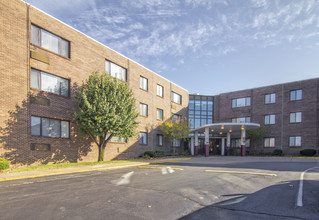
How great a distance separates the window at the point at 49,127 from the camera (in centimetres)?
1493

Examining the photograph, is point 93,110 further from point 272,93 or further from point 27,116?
point 272,93

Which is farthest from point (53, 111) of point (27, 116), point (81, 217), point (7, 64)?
point (81, 217)

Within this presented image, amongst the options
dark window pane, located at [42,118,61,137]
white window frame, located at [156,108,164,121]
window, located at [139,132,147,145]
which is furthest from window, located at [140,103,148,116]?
dark window pane, located at [42,118,61,137]

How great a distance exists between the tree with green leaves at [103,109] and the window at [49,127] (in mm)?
1387

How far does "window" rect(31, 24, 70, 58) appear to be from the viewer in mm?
15281

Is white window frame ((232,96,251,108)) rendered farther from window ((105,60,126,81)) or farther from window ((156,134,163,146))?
window ((105,60,126,81))

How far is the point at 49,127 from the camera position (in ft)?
52.0

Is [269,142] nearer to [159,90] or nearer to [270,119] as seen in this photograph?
[270,119]

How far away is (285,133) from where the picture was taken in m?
30.0

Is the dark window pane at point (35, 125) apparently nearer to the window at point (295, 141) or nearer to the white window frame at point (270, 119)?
the white window frame at point (270, 119)

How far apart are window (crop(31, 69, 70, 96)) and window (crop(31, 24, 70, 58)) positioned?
2065mm

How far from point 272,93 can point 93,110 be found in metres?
27.3

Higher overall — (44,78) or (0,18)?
(0,18)

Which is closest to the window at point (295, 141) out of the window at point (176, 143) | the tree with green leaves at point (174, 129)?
the tree with green leaves at point (174, 129)
